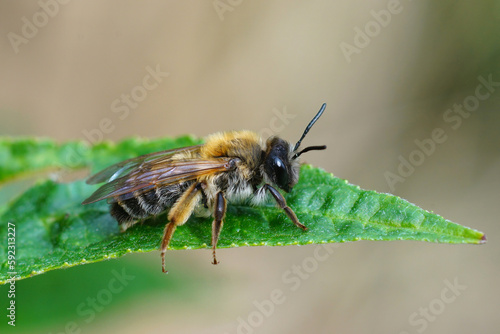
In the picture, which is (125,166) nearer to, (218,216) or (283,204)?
(218,216)

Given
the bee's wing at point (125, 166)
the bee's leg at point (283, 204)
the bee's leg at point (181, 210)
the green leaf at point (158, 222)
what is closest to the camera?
the green leaf at point (158, 222)

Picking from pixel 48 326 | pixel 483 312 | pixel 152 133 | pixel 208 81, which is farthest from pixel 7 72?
pixel 483 312

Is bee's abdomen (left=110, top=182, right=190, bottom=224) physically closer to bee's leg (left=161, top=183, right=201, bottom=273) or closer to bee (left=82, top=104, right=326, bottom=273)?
bee (left=82, top=104, right=326, bottom=273)

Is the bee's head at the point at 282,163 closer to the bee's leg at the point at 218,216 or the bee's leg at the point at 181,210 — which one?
the bee's leg at the point at 218,216

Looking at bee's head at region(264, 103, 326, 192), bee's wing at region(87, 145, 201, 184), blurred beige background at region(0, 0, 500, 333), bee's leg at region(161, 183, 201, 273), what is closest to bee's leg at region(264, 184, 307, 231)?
bee's head at region(264, 103, 326, 192)

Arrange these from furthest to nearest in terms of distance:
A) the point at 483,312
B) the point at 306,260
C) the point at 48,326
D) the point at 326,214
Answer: the point at 306,260 < the point at 483,312 < the point at 48,326 < the point at 326,214

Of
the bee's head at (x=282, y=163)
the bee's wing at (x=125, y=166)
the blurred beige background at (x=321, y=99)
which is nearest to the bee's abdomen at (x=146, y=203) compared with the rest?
the bee's wing at (x=125, y=166)

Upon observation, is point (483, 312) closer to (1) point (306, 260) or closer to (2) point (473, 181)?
(2) point (473, 181)
